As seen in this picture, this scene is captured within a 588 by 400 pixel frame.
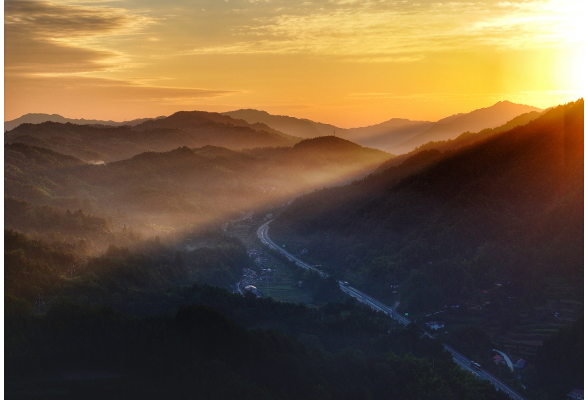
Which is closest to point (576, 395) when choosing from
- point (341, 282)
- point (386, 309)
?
point (386, 309)

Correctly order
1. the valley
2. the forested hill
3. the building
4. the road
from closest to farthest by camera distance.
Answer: the valley < the building < the road < the forested hill

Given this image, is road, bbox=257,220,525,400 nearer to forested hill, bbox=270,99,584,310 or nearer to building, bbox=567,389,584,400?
forested hill, bbox=270,99,584,310

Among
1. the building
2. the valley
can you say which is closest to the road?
the valley

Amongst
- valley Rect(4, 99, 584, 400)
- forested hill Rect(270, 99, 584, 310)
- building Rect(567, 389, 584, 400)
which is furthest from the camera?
forested hill Rect(270, 99, 584, 310)

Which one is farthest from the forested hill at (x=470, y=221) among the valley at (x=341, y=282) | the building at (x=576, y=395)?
the building at (x=576, y=395)

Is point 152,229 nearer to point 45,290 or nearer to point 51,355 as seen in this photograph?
point 45,290

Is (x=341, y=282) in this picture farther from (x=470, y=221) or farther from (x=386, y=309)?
(x=470, y=221)

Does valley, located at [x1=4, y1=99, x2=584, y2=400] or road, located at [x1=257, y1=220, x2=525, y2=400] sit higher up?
valley, located at [x1=4, y1=99, x2=584, y2=400]
